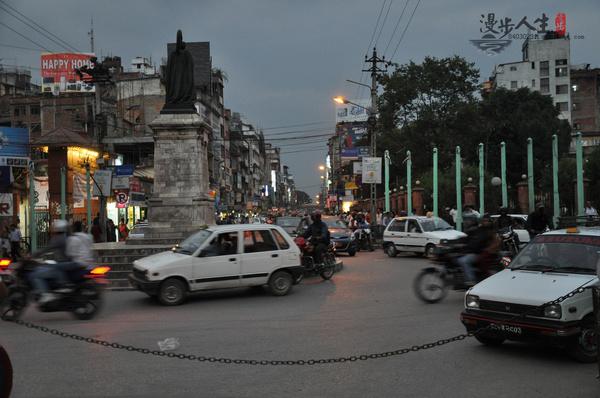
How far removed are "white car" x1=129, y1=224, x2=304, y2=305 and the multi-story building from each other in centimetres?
7494

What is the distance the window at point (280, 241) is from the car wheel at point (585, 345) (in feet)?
24.3

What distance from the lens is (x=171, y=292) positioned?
12172 millimetres

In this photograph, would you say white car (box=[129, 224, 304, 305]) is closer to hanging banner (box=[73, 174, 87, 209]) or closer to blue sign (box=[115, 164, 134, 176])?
blue sign (box=[115, 164, 134, 176])

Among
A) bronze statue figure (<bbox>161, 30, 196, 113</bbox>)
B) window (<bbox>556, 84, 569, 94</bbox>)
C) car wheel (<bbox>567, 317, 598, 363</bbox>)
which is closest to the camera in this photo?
car wheel (<bbox>567, 317, 598, 363</bbox>)

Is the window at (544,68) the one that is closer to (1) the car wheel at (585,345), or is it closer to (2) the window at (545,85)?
(2) the window at (545,85)

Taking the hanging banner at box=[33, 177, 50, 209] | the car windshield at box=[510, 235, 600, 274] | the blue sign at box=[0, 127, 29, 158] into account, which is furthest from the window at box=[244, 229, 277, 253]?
the hanging banner at box=[33, 177, 50, 209]

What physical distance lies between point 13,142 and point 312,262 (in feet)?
63.8

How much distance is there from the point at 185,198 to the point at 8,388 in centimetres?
1656

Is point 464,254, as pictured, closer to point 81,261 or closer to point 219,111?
point 81,261

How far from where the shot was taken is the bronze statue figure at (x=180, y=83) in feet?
70.8

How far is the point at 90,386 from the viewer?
245 inches

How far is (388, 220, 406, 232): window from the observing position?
23384 mm

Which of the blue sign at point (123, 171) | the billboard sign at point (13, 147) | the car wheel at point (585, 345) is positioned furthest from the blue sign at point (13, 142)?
the car wheel at point (585, 345)

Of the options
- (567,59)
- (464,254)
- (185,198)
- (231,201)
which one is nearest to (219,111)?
(231,201)
